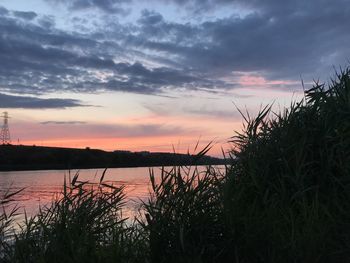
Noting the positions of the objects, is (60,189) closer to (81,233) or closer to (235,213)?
(81,233)

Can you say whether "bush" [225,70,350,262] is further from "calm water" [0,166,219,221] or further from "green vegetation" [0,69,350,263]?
"calm water" [0,166,219,221]

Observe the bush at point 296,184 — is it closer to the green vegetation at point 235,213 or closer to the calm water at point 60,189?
the green vegetation at point 235,213

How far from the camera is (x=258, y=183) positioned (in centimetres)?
802

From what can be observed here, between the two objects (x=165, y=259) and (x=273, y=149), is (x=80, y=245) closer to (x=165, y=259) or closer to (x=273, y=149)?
(x=165, y=259)

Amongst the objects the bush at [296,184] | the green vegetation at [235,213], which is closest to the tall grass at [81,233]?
the green vegetation at [235,213]

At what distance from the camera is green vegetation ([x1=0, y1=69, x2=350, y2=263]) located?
6.50 m

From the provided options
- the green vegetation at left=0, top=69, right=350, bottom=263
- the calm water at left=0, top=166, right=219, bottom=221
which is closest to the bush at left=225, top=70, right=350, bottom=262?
Result: the green vegetation at left=0, top=69, right=350, bottom=263

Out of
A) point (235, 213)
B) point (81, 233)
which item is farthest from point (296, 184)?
point (81, 233)

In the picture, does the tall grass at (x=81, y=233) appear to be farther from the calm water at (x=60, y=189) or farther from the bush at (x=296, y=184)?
the bush at (x=296, y=184)

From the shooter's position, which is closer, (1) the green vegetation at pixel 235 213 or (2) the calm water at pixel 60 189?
(1) the green vegetation at pixel 235 213

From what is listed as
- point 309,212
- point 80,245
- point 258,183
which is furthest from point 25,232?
point 309,212

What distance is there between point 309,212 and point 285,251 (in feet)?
2.73

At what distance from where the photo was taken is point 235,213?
22.0ft

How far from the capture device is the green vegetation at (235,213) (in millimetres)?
6496
